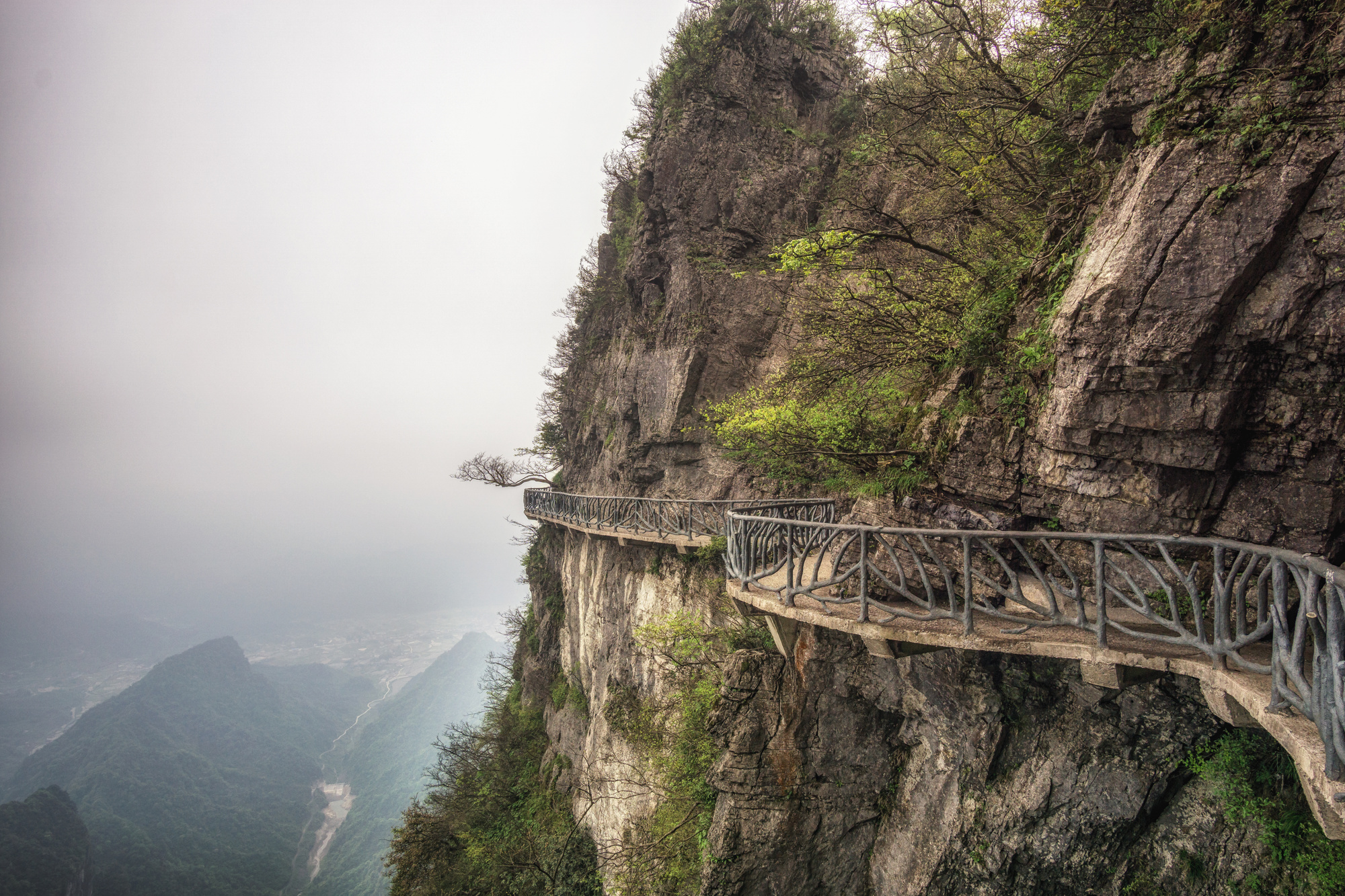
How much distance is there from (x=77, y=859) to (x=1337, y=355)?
101478mm

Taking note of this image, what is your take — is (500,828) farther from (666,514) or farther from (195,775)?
(195,775)

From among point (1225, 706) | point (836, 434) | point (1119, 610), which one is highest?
point (836, 434)

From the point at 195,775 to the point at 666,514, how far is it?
407ft

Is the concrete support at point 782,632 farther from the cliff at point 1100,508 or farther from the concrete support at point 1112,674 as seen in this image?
the concrete support at point 1112,674

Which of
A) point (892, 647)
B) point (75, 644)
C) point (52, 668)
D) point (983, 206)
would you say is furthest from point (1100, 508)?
point (75, 644)

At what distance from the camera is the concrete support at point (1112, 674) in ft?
11.2

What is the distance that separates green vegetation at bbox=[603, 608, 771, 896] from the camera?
8.44 meters

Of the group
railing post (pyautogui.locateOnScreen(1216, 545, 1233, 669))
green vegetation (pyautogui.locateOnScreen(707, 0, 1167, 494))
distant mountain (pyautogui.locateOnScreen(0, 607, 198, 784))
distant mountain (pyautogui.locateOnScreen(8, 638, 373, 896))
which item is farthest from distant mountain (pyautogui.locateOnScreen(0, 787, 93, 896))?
railing post (pyautogui.locateOnScreen(1216, 545, 1233, 669))

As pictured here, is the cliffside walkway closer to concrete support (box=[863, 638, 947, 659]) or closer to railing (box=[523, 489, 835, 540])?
concrete support (box=[863, 638, 947, 659])

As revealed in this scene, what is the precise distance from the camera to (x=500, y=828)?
16469 mm

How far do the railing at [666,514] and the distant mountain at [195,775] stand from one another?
3207 inches

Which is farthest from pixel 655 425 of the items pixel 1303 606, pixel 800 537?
pixel 1303 606

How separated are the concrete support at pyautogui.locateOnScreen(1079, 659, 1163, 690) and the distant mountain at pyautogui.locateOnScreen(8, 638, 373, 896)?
91240mm

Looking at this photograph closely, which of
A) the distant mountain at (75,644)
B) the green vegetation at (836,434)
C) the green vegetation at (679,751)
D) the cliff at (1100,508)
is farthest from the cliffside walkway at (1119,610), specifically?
the distant mountain at (75,644)
